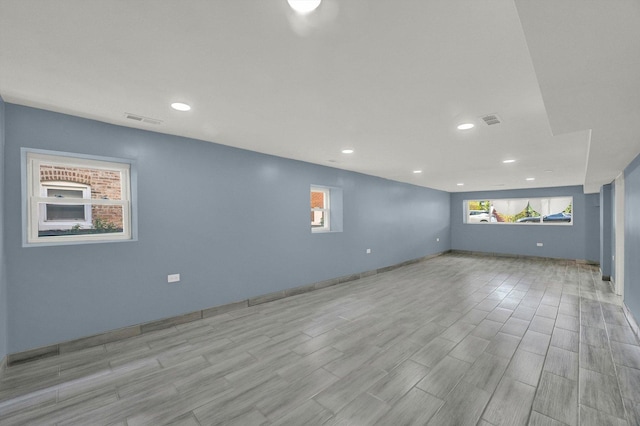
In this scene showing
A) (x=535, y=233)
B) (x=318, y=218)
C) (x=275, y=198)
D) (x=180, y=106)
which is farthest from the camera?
(x=535, y=233)

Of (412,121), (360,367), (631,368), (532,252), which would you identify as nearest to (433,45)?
(412,121)

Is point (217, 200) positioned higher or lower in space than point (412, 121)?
lower

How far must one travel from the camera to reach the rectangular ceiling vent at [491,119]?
8.58 ft

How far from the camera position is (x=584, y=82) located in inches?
54.3

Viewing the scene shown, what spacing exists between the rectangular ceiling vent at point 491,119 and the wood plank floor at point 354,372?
2332 mm

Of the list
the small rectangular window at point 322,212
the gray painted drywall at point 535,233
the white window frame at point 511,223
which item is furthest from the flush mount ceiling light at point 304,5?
the white window frame at point 511,223

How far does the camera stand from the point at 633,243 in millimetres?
3299

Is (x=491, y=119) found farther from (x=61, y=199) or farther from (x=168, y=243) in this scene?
(x=61, y=199)

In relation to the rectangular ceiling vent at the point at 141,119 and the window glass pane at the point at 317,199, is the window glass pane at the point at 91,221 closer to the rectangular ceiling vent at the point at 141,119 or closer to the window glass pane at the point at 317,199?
the rectangular ceiling vent at the point at 141,119

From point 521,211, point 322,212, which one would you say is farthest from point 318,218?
point 521,211

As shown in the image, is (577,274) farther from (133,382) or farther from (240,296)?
(133,382)

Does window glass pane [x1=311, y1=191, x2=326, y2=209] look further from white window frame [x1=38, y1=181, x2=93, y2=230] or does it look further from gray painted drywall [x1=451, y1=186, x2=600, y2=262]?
gray painted drywall [x1=451, y1=186, x2=600, y2=262]

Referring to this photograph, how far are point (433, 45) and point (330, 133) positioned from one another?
69.0 inches

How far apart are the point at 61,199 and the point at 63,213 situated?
2.91 ft
